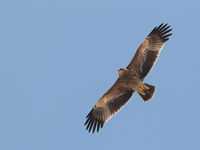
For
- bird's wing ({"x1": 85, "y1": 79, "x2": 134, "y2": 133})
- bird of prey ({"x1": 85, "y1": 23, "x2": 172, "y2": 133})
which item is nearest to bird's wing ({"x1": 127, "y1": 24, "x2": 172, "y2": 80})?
bird of prey ({"x1": 85, "y1": 23, "x2": 172, "y2": 133})

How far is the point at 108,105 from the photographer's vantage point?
11.2 meters

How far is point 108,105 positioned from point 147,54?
7.74ft

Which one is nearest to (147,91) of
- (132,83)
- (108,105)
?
(132,83)

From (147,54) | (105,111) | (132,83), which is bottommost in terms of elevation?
(105,111)

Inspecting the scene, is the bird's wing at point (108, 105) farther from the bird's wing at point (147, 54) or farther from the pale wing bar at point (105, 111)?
the bird's wing at point (147, 54)

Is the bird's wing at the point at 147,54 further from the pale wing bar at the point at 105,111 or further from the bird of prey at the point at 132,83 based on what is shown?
the pale wing bar at the point at 105,111

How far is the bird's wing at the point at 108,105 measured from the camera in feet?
36.3

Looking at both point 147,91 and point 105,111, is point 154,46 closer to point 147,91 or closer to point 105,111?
point 147,91

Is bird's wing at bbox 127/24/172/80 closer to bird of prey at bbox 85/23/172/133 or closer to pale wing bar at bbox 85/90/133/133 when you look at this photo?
bird of prey at bbox 85/23/172/133

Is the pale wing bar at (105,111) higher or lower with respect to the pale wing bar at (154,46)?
lower

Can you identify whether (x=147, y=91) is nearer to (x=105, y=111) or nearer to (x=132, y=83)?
(x=132, y=83)

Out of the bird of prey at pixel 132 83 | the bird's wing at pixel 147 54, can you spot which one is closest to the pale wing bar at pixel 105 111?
the bird of prey at pixel 132 83

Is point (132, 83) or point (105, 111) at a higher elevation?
point (132, 83)

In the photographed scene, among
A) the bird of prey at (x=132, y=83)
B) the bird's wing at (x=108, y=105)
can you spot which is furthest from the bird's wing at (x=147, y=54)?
the bird's wing at (x=108, y=105)
